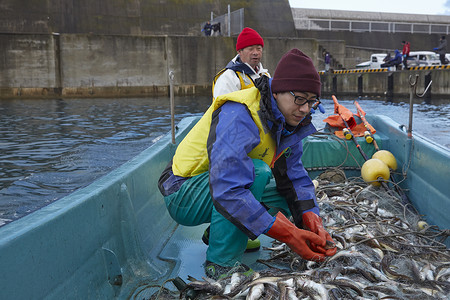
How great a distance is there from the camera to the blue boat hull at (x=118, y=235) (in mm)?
1843

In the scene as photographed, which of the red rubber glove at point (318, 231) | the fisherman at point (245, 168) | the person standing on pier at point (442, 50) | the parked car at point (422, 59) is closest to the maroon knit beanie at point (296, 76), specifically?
the fisherman at point (245, 168)

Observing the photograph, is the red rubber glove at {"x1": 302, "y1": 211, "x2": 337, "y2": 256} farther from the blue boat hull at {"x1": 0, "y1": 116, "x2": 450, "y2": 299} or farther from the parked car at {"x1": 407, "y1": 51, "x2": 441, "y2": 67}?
the parked car at {"x1": 407, "y1": 51, "x2": 441, "y2": 67}

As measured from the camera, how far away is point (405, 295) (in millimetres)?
2213

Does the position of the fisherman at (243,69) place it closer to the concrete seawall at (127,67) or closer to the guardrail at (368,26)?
the concrete seawall at (127,67)

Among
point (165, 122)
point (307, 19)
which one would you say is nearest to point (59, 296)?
point (165, 122)

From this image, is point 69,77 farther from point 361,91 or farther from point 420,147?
point 420,147

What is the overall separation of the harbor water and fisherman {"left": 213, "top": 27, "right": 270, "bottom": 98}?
2562 millimetres

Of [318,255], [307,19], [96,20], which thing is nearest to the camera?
[318,255]

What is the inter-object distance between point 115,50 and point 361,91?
12.9m

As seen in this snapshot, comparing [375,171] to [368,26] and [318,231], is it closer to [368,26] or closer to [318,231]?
[318,231]

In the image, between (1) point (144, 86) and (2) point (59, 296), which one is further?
(1) point (144, 86)

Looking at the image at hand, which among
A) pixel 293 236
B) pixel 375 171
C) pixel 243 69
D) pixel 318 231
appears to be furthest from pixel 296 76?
pixel 375 171

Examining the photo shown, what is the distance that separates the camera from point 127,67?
902 inches

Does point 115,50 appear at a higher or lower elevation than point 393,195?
higher
